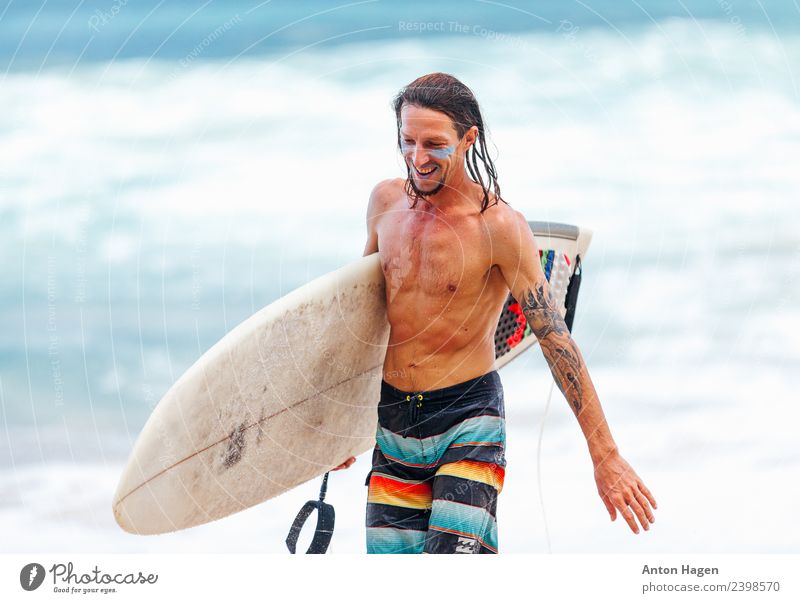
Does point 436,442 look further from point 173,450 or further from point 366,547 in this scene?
point 173,450

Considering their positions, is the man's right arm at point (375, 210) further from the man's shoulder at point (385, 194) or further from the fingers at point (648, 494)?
the fingers at point (648, 494)

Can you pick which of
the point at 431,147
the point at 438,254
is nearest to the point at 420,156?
the point at 431,147

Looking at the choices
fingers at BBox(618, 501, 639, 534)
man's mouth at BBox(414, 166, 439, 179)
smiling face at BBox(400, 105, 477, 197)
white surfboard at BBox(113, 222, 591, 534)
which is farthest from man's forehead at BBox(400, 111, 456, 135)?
fingers at BBox(618, 501, 639, 534)

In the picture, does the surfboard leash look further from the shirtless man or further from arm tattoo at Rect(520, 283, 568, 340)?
arm tattoo at Rect(520, 283, 568, 340)

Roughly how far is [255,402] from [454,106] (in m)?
1.14

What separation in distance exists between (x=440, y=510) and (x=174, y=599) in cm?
85

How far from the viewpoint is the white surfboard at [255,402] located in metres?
3.45

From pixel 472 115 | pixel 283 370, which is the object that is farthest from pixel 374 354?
pixel 472 115

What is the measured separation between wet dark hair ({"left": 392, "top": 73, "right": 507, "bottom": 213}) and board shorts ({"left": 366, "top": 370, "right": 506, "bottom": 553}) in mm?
584

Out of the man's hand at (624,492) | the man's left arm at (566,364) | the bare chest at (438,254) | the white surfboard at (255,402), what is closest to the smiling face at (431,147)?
the bare chest at (438,254)

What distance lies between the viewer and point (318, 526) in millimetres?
3568

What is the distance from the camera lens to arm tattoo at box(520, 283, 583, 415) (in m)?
3.21

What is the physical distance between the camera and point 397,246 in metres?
3.34

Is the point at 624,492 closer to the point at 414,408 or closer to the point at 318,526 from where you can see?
the point at 414,408
